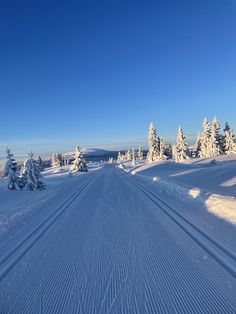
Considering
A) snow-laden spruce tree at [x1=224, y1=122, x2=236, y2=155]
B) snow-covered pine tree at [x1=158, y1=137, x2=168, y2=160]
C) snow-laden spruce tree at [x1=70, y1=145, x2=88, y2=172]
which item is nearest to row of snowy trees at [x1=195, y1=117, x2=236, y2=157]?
snow-laden spruce tree at [x1=224, y1=122, x2=236, y2=155]

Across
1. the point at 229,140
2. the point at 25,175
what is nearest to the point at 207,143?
the point at 229,140

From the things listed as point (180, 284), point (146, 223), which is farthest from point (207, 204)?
point (180, 284)

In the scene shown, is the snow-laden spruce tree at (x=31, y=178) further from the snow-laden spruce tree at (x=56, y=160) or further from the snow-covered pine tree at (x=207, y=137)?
the snow-laden spruce tree at (x=56, y=160)

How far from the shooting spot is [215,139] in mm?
72625

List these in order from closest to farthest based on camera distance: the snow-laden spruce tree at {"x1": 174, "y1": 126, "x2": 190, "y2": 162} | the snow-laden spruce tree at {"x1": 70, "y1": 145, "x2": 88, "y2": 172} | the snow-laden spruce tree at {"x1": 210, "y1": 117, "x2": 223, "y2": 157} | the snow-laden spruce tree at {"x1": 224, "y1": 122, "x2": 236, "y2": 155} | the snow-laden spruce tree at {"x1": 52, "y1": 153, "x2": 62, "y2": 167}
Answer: the snow-laden spruce tree at {"x1": 70, "y1": 145, "x2": 88, "y2": 172}
the snow-laden spruce tree at {"x1": 210, "y1": 117, "x2": 223, "y2": 157}
the snow-laden spruce tree at {"x1": 224, "y1": 122, "x2": 236, "y2": 155}
the snow-laden spruce tree at {"x1": 174, "y1": 126, "x2": 190, "y2": 162}
the snow-laden spruce tree at {"x1": 52, "y1": 153, "x2": 62, "y2": 167}

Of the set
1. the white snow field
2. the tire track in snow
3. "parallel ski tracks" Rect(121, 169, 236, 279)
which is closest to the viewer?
the tire track in snow

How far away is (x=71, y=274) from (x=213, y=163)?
4782 centimetres

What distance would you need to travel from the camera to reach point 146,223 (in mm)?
9039

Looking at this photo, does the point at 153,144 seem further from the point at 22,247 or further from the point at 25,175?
the point at 22,247

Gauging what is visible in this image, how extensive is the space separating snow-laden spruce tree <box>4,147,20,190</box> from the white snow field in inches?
767

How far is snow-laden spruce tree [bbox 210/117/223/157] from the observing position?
71.2 metres

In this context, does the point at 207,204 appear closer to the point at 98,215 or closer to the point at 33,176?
the point at 98,215

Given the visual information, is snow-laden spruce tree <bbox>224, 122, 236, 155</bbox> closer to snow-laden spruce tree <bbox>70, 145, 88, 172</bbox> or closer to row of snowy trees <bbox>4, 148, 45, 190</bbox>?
snow-laden spruce tree <bbox>70, 145, 88, 172</bbox>

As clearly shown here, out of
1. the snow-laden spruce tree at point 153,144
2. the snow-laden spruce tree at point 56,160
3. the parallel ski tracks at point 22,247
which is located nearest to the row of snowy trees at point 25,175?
the parallel ski tracks at point 22,247
